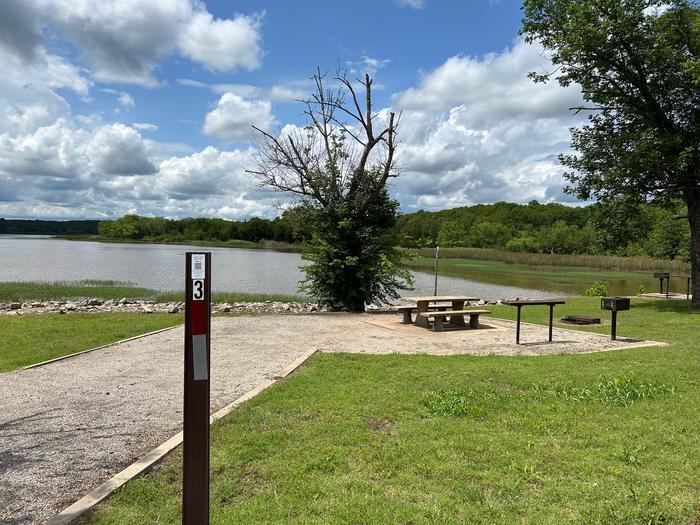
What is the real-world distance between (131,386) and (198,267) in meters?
4.07

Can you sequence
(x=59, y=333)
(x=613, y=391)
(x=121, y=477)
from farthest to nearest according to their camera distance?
(x=59, y=333) < (x=613, y=391) < (x=121, y=477)

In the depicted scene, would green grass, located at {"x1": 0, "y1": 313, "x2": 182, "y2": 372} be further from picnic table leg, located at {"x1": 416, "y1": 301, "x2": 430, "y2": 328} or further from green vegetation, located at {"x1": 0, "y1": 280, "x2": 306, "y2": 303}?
green vegetation, located at {"x1": 0, "y1": 280, "x2": 306, "y2": 303}

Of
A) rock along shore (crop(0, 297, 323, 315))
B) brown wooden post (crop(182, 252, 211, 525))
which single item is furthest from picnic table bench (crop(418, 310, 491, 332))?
brown wooden post (crop(182, 252, 211, 525))

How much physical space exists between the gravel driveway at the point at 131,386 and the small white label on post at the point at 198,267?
5.87 feet

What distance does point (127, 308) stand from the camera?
16.0 metres

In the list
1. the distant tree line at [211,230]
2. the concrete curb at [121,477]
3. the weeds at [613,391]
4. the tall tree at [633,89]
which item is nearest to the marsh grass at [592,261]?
the distant tree line at [211,230]

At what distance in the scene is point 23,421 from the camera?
15.2ft

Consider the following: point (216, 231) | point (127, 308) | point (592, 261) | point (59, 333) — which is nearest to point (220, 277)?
point (127, 308)

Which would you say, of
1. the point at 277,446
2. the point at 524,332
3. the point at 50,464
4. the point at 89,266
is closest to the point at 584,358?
the point at 524,332

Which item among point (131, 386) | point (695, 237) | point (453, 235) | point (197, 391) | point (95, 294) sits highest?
point (453, 235)

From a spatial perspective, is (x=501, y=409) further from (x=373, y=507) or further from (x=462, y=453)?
(x=373, y=507)

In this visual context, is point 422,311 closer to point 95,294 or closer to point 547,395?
point 547,395

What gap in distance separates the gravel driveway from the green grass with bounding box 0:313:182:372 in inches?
26.4

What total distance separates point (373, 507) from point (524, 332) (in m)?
7.71
